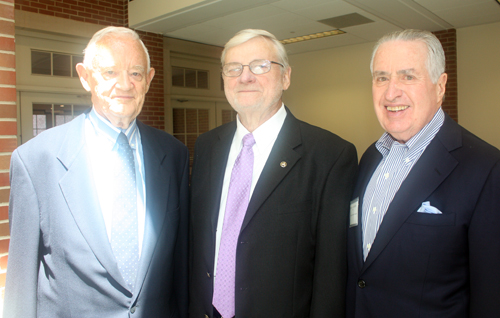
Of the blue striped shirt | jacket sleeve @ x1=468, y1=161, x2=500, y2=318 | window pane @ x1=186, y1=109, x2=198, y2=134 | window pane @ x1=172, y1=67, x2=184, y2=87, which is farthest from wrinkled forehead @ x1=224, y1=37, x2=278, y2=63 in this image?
window pane @ x1=186, y1=109, x2=198, y2=134

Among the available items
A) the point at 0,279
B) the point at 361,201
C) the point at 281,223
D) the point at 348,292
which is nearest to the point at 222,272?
the point at 281,223

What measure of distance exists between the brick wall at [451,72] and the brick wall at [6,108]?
7676 millimetres

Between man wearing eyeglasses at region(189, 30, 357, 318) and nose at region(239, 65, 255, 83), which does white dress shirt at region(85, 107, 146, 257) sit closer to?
man wearing eyeglasses at region(189, 30, 357, 318)

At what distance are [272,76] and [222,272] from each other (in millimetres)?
984

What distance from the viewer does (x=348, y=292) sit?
1.63m

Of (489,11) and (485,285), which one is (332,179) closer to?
(485,285)

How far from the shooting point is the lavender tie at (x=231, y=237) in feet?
5.26

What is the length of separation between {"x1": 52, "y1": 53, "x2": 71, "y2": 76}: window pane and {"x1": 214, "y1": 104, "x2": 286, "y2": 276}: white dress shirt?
5.30 meters

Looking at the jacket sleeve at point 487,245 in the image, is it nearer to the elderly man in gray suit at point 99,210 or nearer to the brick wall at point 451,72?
the elderly man in gray suit at point 99,210

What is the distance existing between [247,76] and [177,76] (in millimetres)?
6594

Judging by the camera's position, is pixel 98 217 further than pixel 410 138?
No

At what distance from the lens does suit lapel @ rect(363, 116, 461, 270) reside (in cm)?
138

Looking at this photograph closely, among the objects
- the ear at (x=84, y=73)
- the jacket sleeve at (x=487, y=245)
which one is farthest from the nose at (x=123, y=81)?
the jacket sleeve at (x=487, y=245)

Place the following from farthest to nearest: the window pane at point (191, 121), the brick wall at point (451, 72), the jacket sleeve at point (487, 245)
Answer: the window pane at point (191, 121) → the brick wall at point (451, 72) → the jacket sleeve at point (487, 245)
